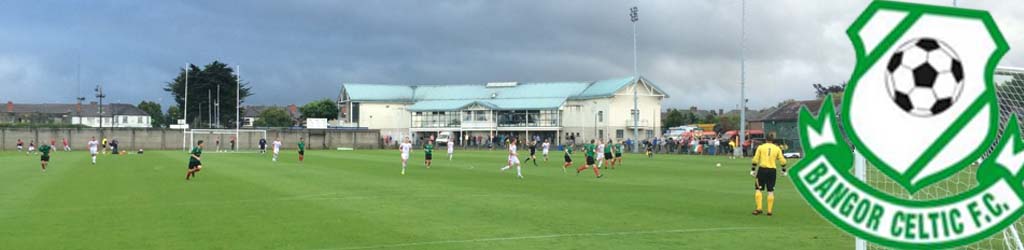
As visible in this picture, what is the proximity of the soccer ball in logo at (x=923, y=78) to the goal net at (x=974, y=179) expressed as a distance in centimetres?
56

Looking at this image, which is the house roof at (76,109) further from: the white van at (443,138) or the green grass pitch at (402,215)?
the green grass pitch at (402,215)

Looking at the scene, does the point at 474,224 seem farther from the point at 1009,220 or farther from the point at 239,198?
the point at 1009,220

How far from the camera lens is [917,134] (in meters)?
4.74

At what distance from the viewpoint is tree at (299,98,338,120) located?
498 feet

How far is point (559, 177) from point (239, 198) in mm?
13605

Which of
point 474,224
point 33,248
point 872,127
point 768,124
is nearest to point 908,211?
point 872,127

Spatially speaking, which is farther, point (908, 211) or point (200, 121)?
point (200, 121)

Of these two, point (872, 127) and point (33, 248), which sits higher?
point (872, 127)

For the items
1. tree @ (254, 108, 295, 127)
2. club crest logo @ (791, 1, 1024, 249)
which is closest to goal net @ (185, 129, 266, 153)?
tree @ (254, 108, 295, 127)

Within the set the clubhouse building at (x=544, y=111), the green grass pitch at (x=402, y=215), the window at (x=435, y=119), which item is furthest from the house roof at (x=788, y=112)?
the green grass pitch at (x=402, y=215)

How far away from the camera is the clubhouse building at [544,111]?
105 m

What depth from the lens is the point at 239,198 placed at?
21875mm

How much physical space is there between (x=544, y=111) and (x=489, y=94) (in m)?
13.8

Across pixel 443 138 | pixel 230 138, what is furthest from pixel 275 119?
pixel 443 138
